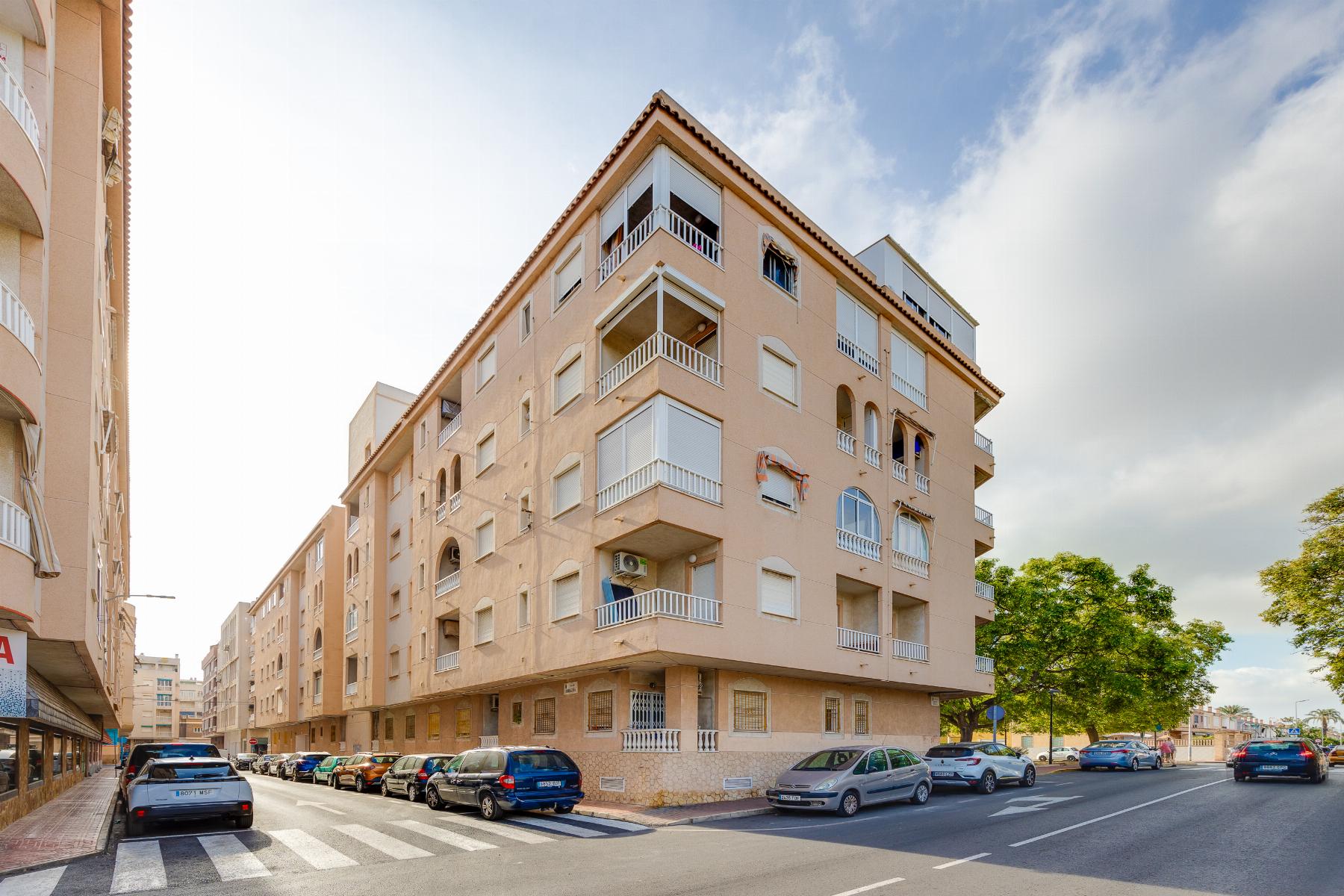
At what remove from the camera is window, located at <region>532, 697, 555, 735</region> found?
2406 cm

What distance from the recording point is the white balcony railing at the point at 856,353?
25.9 m

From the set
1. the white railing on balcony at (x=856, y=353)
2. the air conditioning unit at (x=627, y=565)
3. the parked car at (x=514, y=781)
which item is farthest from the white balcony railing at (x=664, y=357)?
the parked car at (x=514, y=781)

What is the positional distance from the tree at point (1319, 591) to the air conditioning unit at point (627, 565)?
24.9 m

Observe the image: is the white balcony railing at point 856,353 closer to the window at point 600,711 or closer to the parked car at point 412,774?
the window at point 600,711

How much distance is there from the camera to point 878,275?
2970 centimetres

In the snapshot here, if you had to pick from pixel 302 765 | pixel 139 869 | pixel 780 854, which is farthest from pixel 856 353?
pixel 302 765

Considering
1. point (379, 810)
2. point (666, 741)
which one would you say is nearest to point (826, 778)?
point (666, 741)

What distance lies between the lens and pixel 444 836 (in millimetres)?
14188

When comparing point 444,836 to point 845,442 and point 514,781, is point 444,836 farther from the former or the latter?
point 845,442

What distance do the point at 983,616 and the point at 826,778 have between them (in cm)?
1788

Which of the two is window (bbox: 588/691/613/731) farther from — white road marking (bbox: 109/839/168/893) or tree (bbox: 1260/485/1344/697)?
tree (bbox: 1260/485/1344/697)

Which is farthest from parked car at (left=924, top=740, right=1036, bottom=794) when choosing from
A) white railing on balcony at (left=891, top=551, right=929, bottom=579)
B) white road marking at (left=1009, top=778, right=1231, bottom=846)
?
white railing on balcony at (left=891, top=551, right=929, bottom=579)

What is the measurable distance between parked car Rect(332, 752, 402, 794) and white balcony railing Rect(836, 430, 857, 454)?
16747 mm

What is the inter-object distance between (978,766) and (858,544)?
6.73 meters
